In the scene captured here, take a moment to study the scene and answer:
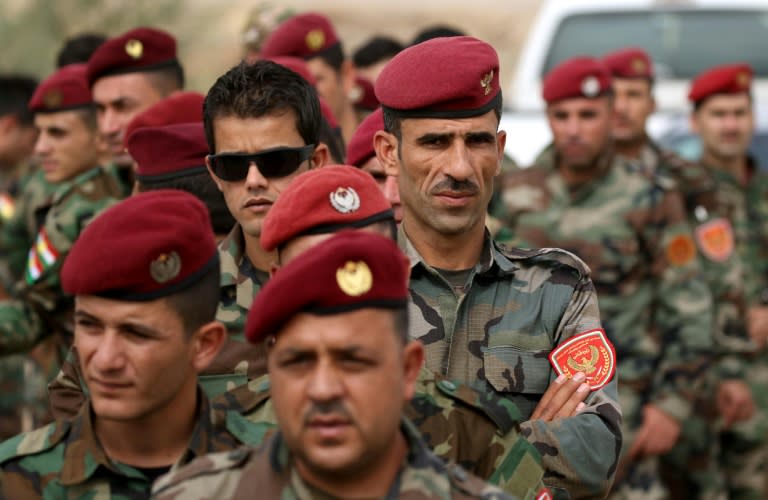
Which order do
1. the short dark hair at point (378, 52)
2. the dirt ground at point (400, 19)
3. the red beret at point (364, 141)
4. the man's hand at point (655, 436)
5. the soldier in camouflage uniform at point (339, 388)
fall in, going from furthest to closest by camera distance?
the dirt ground at point (400, 19), the short dark hair at point (378, 52), the man's hand at point (655, 436), the red beret at point (364, 141), the soldier in camouflage uniform at point (339, 388)

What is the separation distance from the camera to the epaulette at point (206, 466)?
13.8 ft

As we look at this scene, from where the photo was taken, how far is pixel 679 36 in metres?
12.6

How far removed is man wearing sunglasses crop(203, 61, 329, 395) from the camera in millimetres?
5527

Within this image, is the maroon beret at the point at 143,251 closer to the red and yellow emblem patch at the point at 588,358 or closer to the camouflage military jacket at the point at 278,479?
the camouflage military jacket at the point at 278,479

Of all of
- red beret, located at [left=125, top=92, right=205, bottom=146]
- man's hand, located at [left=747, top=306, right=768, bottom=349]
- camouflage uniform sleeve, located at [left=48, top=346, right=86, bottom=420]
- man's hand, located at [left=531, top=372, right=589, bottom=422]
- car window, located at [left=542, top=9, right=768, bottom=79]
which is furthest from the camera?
car window, located at [left=542, top=9, right=768, bottom=79]

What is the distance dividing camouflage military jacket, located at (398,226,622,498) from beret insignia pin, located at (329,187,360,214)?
19.3 inches

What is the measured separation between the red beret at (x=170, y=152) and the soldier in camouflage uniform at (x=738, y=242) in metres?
4.42

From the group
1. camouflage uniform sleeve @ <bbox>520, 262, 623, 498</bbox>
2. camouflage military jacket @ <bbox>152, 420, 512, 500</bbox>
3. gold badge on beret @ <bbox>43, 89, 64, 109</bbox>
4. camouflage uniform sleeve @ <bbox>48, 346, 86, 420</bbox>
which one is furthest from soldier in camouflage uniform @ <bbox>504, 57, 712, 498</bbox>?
camouflage military jacket @ <bbox>152, 420, 512, 500</bbox>

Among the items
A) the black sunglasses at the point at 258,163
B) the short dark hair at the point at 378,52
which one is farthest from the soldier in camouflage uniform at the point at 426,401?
the short dark hair at the point at 378,52

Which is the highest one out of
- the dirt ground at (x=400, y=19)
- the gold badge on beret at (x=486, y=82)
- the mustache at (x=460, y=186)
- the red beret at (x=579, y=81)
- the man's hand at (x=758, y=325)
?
the gold badge on beret at (x=486, y=82)

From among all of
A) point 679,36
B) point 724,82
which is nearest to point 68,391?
point 724,82

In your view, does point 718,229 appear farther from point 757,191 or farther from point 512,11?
point 512,11

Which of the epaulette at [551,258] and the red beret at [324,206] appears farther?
the epaulette at [551,258]

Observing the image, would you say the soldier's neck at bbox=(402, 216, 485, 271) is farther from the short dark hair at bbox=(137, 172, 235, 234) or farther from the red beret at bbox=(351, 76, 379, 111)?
the red beret at bbox=(351, 76, 379, 111)
